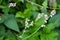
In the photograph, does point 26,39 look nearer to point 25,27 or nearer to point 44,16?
point 25,27

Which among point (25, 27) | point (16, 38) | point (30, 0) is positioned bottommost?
point (16, 38)

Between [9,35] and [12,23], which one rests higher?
[12,23]

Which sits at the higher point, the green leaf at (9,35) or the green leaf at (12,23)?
the green leaf at (12,23)

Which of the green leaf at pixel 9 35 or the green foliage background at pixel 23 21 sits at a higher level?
the green foliage background at pixel 23 21

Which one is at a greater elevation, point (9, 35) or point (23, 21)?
point (23, 21)

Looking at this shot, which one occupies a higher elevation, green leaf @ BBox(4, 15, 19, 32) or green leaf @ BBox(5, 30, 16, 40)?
green leaf @ BBox(4, 15, 19, 32)

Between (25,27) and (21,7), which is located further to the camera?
(21,7)

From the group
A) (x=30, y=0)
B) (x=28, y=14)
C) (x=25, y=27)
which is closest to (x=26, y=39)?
(x=25, y=27)

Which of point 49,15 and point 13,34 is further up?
point 49,15
